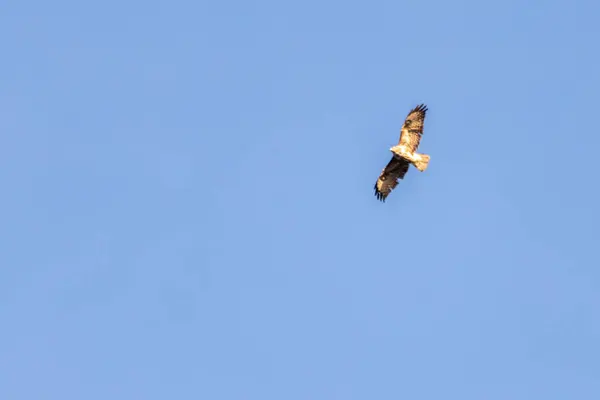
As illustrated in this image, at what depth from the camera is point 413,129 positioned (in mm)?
89500

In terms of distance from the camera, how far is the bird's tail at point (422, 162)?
8900cm

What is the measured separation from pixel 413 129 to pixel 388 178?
344 centimetres

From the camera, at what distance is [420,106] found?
89250mm

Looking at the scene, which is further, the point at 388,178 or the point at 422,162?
the point at 388,178

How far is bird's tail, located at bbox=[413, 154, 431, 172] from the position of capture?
89000mm

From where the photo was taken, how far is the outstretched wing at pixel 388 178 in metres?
90.8

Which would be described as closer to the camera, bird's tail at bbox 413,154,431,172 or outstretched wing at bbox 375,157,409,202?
bird's tail at bbox 413,154,431,172

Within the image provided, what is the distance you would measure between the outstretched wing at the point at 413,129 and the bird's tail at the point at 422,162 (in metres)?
0.65

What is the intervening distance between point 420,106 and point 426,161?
9.48 feet

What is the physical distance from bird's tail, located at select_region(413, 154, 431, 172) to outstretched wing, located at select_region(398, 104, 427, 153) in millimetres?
653

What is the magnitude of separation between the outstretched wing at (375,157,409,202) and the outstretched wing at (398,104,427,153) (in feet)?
4.99

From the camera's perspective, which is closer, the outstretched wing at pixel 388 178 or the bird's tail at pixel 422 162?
the bird's tail at pixel 422 162

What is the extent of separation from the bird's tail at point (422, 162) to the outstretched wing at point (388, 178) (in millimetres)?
1519

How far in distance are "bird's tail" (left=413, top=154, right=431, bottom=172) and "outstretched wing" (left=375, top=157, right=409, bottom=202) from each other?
152 centimetres
